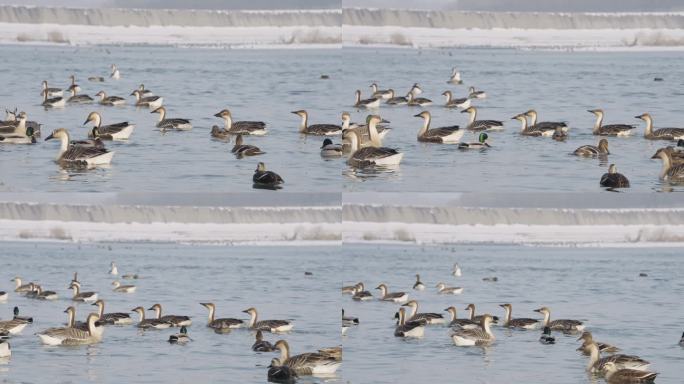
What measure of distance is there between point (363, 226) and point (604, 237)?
7480mm

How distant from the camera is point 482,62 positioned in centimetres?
3878

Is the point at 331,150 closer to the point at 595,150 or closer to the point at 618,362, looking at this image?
the point at 595,150

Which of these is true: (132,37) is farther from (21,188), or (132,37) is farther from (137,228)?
(21,188)

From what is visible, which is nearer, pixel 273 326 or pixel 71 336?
pixel 71 336

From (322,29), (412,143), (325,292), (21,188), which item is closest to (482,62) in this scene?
(322,29)

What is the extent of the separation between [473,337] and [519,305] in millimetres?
6831

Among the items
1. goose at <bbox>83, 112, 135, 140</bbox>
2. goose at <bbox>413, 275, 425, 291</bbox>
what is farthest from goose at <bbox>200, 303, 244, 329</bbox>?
goose at <bbox>413, 275, 425, 291</bbox>

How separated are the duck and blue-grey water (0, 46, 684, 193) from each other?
0.11 metres

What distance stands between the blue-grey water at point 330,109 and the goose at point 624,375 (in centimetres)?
327

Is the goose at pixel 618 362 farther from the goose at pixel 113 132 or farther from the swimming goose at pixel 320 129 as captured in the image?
the goose at pixel 113 132

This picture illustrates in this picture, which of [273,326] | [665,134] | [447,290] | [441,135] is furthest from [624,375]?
[447,290]

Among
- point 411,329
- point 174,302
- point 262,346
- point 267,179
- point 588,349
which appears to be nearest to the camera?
point 588,349

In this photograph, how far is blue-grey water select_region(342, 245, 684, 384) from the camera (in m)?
15.2

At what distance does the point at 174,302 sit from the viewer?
2505 centimetres
